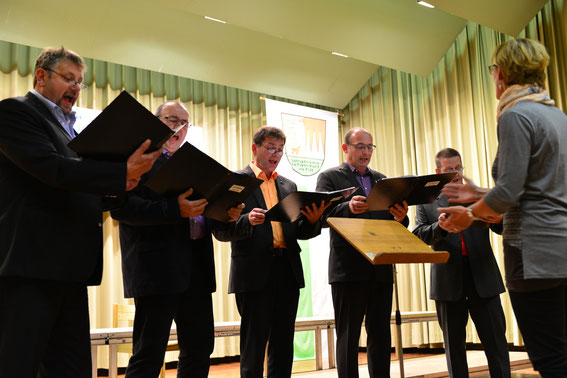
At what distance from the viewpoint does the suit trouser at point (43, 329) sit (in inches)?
63.0

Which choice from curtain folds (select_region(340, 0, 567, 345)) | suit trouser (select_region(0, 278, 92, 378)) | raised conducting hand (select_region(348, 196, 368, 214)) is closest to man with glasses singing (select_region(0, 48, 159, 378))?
suit trouser (select_region(0, 278, 92, 378))

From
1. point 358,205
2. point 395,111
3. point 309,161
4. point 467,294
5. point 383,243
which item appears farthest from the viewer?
point 395,111

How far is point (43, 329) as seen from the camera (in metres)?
1.65

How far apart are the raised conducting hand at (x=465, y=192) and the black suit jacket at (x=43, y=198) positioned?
3.97 ft

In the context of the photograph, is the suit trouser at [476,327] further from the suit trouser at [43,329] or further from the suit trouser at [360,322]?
the suit trouser at [43,329]

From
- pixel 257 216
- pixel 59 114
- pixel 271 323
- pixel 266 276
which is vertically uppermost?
pixel 59 114

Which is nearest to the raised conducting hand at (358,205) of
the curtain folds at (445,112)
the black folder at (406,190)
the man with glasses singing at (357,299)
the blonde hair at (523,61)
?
the man with glasses singing at (357,299)

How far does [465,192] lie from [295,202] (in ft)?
2.91

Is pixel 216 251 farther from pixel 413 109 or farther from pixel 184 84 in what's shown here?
pixel 413 109

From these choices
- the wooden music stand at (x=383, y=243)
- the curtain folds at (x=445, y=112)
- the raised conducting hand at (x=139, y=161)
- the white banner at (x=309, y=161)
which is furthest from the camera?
the white banner at (x=309, y=161)

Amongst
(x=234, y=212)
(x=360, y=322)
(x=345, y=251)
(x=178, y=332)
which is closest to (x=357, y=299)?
(x=360, y=322)

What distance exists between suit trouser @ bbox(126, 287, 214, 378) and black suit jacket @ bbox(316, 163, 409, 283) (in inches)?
35.0

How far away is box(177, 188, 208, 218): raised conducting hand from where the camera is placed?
2.17 metres

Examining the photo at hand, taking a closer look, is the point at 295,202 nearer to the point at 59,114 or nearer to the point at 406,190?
the point at 406,190
